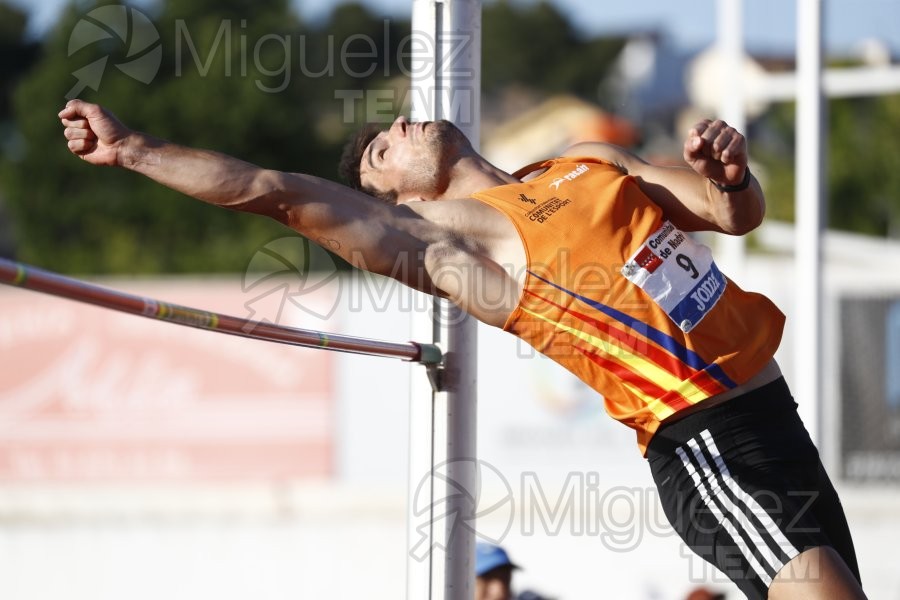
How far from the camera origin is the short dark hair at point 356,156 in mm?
3238

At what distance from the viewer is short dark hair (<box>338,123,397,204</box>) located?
127 inches

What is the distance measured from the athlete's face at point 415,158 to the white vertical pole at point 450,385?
0.41 feet

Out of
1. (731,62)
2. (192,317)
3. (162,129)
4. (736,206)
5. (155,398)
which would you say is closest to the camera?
(192,317)

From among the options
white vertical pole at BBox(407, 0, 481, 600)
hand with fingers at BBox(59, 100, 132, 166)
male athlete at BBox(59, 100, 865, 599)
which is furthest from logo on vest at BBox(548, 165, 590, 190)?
hand with fingers at BBox(59, 100, 132, 166)

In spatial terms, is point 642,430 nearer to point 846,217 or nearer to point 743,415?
point 743,415

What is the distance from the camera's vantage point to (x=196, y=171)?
247cm

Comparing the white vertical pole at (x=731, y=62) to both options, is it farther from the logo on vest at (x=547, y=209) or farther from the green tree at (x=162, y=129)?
the green tree at (x=162, y=129)

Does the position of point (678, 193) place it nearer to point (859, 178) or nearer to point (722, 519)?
point (722, 519)

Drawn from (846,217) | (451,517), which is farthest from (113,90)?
(451,517)

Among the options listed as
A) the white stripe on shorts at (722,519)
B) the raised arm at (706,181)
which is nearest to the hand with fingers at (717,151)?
the raised arm at (706,181)

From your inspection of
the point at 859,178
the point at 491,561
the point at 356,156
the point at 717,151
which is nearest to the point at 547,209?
the point at 717,151

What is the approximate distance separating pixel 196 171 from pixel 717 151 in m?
1.12

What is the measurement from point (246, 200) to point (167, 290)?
884cm

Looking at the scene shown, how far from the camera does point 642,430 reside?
2.88 meters
